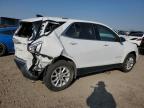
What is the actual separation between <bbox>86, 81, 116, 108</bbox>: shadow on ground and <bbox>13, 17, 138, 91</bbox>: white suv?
0.72 meters

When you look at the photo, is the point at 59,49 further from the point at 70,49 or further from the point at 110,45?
the point at 110,45

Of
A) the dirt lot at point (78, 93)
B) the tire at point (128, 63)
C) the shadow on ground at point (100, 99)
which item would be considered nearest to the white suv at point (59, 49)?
the dirt lot at point (78, 93)

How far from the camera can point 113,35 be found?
6.31 m

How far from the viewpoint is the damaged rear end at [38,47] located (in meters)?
4.48

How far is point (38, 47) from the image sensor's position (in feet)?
14.5

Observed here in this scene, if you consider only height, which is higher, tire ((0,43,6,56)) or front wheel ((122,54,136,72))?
front wheel ((122,54,136,72))

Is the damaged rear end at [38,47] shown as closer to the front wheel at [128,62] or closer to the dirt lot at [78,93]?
the dirt lot at [78,93]

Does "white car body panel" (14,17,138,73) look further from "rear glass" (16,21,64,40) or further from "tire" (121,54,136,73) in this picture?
"tire" (121,54,136,73)

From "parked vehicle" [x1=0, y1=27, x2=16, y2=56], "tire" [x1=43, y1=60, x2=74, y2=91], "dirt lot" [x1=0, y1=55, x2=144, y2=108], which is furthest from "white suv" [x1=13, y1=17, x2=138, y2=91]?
"parked vehicle" [x1=0, y1=27, x2=16, y2=56]

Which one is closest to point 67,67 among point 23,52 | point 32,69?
point 32,69

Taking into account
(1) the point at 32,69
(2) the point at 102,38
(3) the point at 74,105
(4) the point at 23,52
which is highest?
(2) the point at 102,38

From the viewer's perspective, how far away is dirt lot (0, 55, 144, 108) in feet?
14.1

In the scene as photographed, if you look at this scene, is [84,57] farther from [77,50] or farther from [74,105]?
[74,105]

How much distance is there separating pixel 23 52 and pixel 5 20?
15.0 meters
